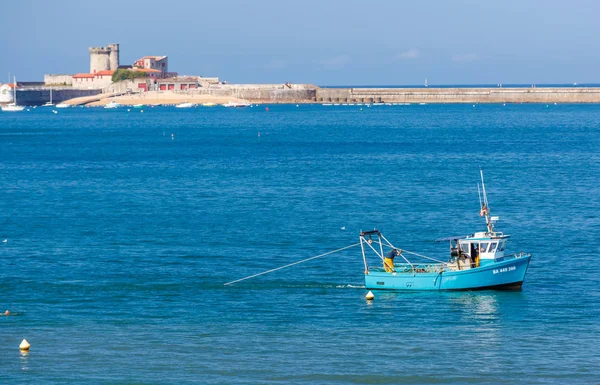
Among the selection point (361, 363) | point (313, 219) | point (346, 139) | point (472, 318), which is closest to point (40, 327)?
point (361, 363)

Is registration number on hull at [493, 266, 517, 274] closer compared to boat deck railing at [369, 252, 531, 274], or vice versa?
registration number on hull at [493, 266, 517, 274]

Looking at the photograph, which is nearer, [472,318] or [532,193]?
[472,318]

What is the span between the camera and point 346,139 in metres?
124

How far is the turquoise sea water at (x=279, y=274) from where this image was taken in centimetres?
2727

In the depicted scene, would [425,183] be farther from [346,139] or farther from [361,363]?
[346,139]

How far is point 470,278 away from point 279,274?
25.6 ft

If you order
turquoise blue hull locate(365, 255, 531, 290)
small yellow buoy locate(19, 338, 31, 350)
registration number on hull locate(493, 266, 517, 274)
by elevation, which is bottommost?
small yellow buoy locate(19, 338, 31, 350)

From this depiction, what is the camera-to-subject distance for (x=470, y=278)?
35031 mm

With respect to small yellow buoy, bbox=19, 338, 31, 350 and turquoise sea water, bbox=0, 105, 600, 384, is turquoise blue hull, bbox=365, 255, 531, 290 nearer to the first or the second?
turquoise sea water, bbox=0, 105, 600, 384

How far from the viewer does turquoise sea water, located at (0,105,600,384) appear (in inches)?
1073

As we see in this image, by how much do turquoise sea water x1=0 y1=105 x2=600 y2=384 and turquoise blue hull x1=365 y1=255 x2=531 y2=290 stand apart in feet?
1.42

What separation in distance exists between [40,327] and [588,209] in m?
34.4

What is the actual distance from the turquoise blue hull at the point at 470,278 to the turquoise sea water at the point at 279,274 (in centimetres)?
43

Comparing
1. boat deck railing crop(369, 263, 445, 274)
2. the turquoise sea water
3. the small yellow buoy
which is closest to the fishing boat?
boat deck railing crop(369, 263, 445, 274)
